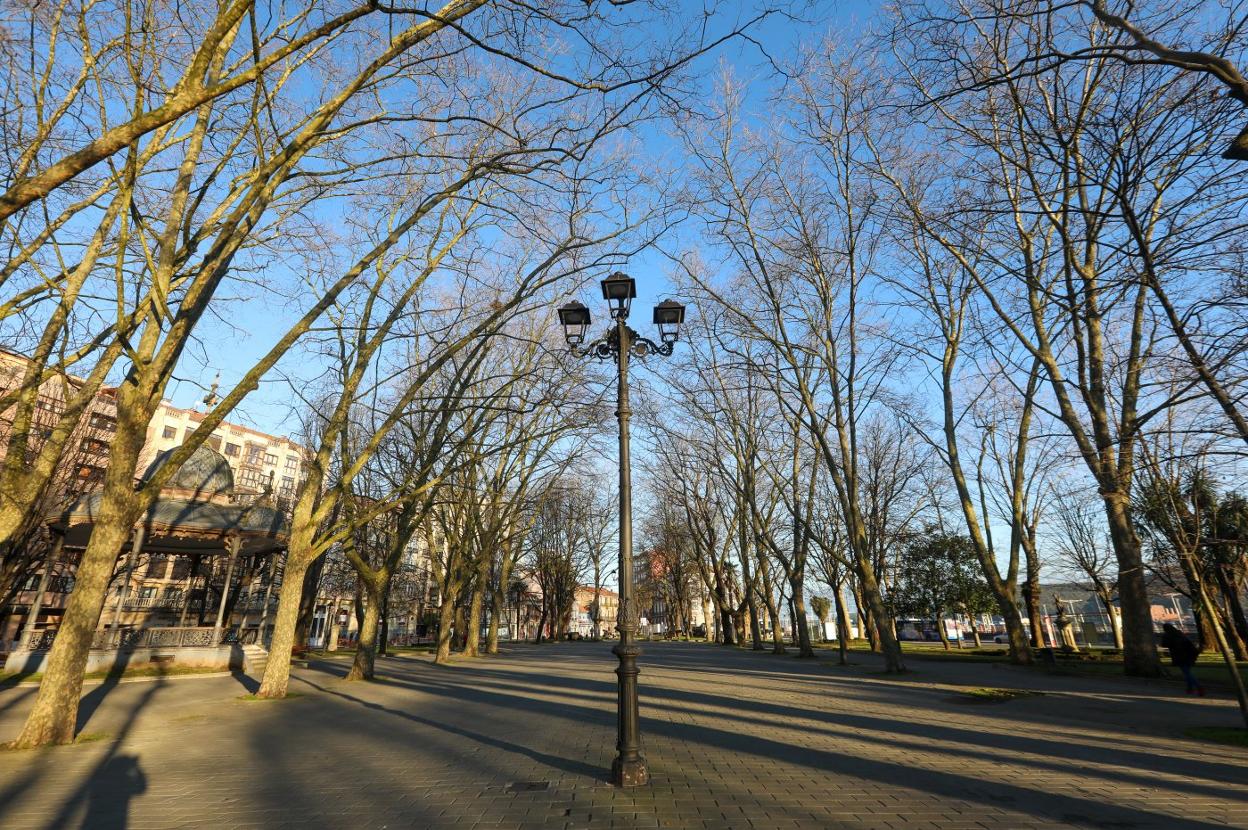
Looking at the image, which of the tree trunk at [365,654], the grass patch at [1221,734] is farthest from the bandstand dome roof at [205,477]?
the grass patch at [1221,734]

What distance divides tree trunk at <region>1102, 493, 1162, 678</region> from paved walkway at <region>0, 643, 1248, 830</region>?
225 centimetres

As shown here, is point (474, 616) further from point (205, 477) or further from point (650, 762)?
point (650, 762)

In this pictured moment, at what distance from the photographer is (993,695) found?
11.7 meters

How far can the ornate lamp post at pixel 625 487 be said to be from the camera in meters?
5.71

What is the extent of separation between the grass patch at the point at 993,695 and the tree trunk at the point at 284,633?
1387 cm

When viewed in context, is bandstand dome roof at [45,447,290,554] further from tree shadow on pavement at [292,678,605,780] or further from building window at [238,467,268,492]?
building window at [238,467,268,492]

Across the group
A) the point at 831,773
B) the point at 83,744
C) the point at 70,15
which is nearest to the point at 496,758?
the point at 831,773

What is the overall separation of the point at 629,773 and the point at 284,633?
10.3 m

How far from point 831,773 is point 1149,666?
13.3 metres

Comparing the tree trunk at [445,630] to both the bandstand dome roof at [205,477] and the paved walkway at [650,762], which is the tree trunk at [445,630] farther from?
the paved walkway at [650,762]

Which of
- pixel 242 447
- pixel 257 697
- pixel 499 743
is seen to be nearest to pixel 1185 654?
pixel 499 743

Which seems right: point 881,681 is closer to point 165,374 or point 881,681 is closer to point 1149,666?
point 1149,666

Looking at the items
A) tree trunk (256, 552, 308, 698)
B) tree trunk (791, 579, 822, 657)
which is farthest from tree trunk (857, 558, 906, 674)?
tree trunk (256, 552, 308, 698)

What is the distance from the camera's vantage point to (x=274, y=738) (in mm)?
8289
